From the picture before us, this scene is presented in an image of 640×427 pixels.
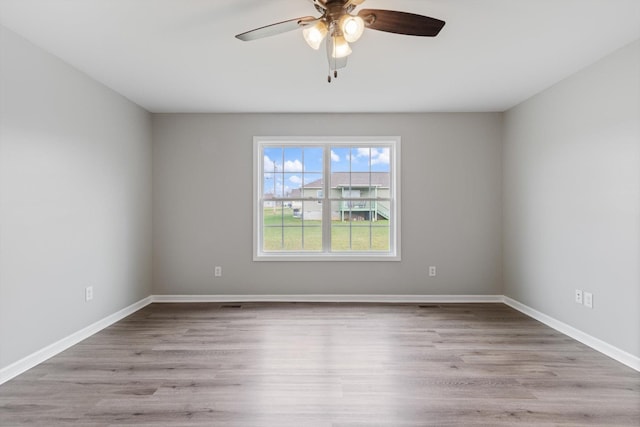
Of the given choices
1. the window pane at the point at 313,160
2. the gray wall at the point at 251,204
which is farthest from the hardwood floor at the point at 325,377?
the window pane at the point at 313,160

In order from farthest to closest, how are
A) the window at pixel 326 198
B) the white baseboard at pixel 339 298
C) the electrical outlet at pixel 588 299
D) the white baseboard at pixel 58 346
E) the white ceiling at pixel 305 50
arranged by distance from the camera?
the window at pixel 326 198, the white baseboard at pixel 339 298, the electrical outlet at pixel 588 299, the white baseboard at pixel 58 346, the white ceiling at pixel 305 50

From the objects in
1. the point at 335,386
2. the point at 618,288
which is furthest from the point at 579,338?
the point at 335,386

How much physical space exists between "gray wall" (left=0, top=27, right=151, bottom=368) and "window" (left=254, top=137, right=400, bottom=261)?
5.20ft

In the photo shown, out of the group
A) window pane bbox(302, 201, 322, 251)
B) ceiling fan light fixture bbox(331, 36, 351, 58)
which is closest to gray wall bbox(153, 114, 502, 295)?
window pane bbox(302, 201, 322, 251)

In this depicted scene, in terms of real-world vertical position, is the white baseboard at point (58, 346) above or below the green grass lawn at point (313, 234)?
below

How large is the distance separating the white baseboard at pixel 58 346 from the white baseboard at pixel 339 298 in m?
0.63

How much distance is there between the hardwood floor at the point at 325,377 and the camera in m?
2.00

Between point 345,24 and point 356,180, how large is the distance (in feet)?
9.28

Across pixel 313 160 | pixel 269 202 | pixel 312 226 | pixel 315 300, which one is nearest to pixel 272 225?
pixel 269 202

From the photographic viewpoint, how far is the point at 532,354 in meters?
2.84

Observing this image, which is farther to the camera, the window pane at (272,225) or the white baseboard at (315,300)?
the window pane at (272,225)

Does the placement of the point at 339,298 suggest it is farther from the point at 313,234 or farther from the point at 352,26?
the point at 352,26

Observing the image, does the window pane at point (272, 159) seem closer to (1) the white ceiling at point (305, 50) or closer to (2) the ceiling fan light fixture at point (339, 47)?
(1) the white ceiling at point (305, 50)

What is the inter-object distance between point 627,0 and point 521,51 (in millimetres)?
697
